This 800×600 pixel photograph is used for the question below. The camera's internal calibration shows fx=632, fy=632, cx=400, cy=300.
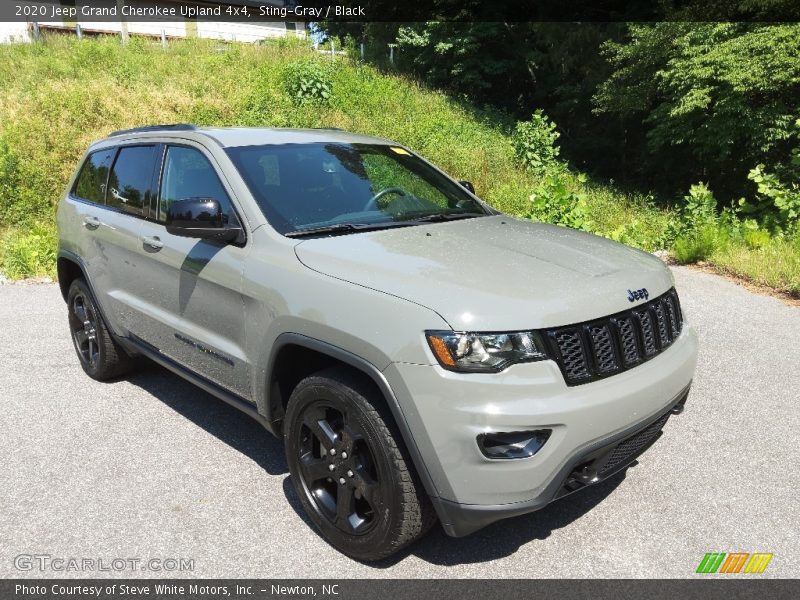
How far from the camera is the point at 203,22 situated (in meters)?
Result: 32.7

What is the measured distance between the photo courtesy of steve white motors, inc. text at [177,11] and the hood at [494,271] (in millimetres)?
29811

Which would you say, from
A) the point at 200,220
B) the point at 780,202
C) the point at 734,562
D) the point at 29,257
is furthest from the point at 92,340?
the point at 780,202

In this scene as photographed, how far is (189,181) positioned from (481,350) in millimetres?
2178

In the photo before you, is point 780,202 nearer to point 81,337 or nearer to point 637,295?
point 637,295

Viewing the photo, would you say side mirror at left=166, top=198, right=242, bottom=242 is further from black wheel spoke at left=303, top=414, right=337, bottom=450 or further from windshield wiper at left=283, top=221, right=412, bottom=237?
black wheel spoke at left=303, top=414, right=337, bottom=450

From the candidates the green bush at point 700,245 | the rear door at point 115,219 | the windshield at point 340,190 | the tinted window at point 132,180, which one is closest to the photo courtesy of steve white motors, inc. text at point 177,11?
the green bush at point 700,245

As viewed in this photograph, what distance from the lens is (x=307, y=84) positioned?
18031 millimetres

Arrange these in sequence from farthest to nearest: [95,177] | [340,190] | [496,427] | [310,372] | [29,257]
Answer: [29,257] → [95,177] → [340,190] → [310,372] → [496,427]

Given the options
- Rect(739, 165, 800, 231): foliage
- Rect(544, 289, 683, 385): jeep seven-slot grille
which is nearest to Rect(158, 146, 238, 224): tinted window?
Rect(544, 289, 683, 385): jeep seven-slot grille

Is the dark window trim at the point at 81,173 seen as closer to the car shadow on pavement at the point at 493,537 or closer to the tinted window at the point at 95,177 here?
the tinted window at the point at 95,177

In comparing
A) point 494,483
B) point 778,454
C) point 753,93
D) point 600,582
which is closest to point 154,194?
point 494,483

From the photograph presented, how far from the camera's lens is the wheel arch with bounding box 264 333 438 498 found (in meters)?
2.35

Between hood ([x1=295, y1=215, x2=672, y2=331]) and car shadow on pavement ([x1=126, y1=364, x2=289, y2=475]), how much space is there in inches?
57.2

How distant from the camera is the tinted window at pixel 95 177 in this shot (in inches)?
180
